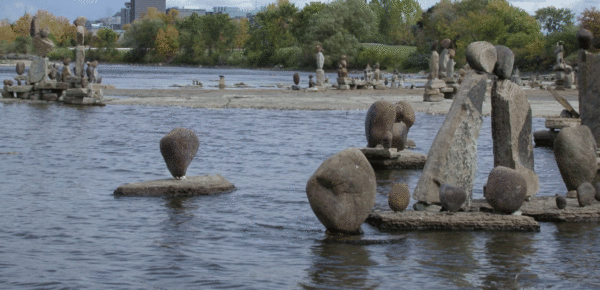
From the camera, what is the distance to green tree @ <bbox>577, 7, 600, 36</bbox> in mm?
68000

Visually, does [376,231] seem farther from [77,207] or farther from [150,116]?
[150,116]

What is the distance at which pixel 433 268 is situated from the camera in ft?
30.1

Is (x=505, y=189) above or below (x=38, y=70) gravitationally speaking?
below

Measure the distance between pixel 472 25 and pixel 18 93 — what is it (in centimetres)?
6502

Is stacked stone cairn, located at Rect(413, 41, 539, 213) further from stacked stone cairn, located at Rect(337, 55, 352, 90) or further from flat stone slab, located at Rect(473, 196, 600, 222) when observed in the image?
stacked stone cairn, located at Rect(337, 55, 352, 90)

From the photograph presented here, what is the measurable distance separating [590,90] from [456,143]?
671 cm

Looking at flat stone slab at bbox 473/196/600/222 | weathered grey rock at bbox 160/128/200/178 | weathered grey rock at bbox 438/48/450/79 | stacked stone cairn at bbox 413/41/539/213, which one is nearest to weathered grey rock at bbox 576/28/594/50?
flat stone slab at bbox 473/196/600/222

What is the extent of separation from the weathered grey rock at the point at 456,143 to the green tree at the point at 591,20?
60375 mm

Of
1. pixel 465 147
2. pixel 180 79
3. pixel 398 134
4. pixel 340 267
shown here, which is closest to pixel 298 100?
pixel 398 134

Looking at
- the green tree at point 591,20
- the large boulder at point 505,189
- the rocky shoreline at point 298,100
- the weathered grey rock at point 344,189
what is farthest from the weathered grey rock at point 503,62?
the green tree at point 591,20

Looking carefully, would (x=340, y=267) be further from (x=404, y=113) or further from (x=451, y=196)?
(x=404, y=113)

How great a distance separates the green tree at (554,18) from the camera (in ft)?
324

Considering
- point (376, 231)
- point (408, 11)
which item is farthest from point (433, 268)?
point (408, 11)

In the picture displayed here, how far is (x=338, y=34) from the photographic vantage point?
337 ft
